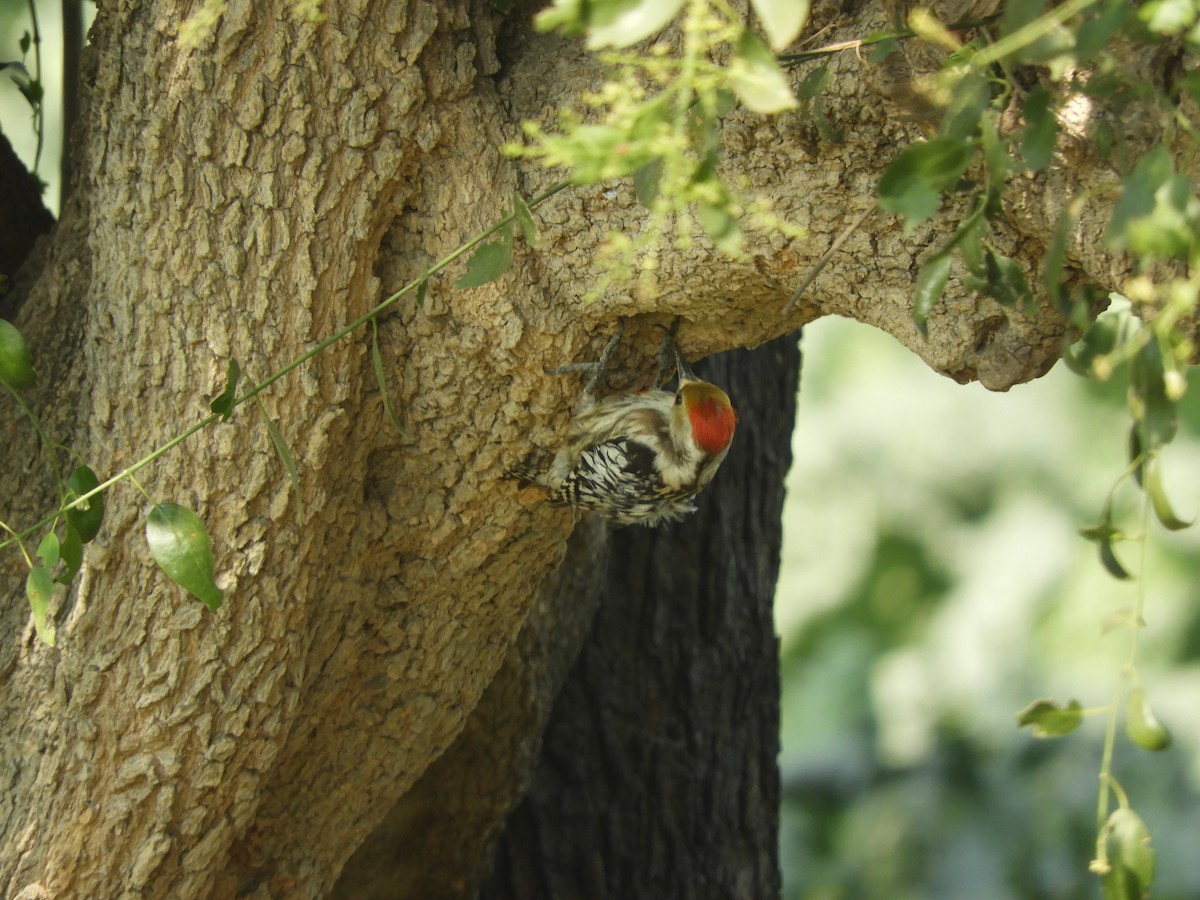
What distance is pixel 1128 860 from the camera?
41.2 inches

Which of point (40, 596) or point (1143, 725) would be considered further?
point (40, 596)

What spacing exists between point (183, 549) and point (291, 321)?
51cm

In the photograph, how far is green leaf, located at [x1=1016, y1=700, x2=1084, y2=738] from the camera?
110cm

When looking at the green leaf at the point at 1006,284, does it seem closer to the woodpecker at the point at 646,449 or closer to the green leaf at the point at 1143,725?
the green leaf at the point at 1143,725

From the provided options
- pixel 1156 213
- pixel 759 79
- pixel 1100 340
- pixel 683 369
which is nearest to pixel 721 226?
pixel 759 79

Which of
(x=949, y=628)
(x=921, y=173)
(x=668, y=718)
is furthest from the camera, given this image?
(x=949, y=628)

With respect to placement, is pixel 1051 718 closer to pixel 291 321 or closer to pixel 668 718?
pixel 291 321

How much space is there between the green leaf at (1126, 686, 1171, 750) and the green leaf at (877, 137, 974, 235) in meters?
0.40

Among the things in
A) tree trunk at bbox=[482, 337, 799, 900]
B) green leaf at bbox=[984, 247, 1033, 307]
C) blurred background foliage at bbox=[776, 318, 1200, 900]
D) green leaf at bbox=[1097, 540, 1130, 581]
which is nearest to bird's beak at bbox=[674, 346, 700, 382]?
tree trunk at bbox=[482, 337, 799, 900]

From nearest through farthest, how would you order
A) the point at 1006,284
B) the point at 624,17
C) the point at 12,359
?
the point at 624,17 < the point at 1006,284 < the point at 12,359

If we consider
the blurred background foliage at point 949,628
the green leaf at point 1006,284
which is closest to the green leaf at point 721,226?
the green leaf at point 1006,284

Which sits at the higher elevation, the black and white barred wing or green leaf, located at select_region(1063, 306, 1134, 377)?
the black and white barred wing

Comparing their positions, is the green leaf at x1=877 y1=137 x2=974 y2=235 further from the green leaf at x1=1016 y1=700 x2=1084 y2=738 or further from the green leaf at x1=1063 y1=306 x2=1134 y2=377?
the green leaf at x1=1016 y1=700 x2=1084 y2=738

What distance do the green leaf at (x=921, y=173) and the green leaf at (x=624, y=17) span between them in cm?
29
